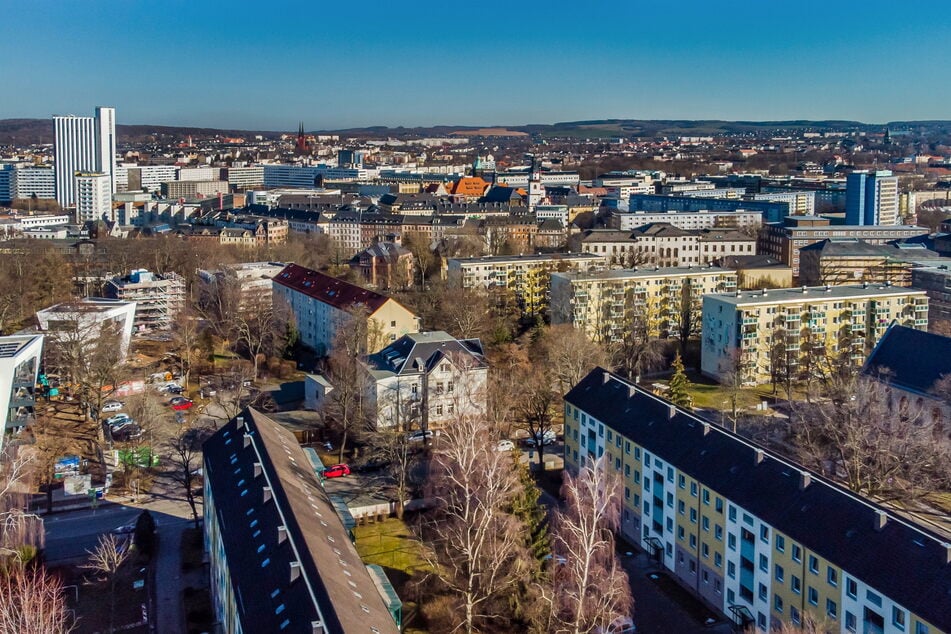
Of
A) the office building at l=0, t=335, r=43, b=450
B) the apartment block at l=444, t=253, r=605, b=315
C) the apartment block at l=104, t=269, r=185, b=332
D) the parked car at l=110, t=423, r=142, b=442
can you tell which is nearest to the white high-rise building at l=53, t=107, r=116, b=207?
the apartment block at l=104, t=269, r=185, b=332

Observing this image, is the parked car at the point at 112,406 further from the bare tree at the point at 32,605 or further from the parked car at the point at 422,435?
the bare tree at the point at 32,605

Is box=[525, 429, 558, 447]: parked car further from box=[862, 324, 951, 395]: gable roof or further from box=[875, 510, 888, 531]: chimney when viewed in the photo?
box=[875, 510, 888, 531]: chimney

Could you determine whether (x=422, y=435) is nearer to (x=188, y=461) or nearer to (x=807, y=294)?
(x=188, y=461)

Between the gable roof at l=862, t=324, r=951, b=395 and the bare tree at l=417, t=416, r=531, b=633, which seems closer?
the bare tree at l=417, t=416, r=531, b=633

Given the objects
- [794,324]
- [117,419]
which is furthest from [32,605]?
[794,324]

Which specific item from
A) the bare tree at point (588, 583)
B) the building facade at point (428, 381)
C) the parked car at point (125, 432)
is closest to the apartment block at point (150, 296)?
the parked car at point (125, 432)

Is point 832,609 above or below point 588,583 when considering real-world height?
below
